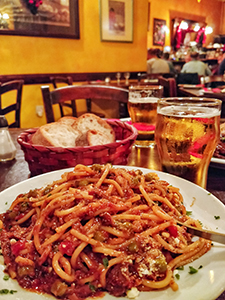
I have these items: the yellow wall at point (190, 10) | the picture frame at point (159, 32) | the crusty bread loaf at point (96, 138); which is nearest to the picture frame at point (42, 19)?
the crusty bread loaf at point (96, 138)

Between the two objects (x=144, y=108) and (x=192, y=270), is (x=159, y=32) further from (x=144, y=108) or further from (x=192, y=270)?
(x=192, y=270)

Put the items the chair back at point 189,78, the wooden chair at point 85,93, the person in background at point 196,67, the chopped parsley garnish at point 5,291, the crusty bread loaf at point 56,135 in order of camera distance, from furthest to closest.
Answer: the person in background at point 196,67 → the chair back at point 189,78 → the wooden chair at point 85,93 → the crusty bread loaf at point 56,135 → the chopped parsley garnish at point 5,291

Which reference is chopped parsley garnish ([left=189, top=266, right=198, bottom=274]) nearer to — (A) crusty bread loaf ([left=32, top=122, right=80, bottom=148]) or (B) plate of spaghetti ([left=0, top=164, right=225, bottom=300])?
(B) plate of spaghetti ([left=0, top=164, right=225, bottom=300])

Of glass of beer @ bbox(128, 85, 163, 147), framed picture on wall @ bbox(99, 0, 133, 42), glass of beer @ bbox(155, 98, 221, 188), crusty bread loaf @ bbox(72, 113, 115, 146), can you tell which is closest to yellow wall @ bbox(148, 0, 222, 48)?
framed picture on wall @ bbox(99, 0, 133, 42)

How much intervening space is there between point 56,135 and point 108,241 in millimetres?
1102

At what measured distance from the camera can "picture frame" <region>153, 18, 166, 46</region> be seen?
45.4 feet

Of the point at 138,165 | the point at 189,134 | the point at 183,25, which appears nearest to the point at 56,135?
the point at 138,165

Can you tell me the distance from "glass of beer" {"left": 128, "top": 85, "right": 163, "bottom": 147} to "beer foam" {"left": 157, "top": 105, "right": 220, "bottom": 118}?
723 millimetres

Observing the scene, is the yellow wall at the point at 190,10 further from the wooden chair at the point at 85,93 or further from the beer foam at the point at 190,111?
the beer foam at the point at 190,111

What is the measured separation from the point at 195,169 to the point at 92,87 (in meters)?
2.57

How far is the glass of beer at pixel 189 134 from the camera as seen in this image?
4.27 feet

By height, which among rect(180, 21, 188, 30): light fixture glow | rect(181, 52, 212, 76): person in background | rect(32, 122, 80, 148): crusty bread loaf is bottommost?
rect(32, 122, 80, 148): crusty bread loaf

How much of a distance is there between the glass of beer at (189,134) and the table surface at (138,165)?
9 centimetres

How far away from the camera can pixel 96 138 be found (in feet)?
5.96
